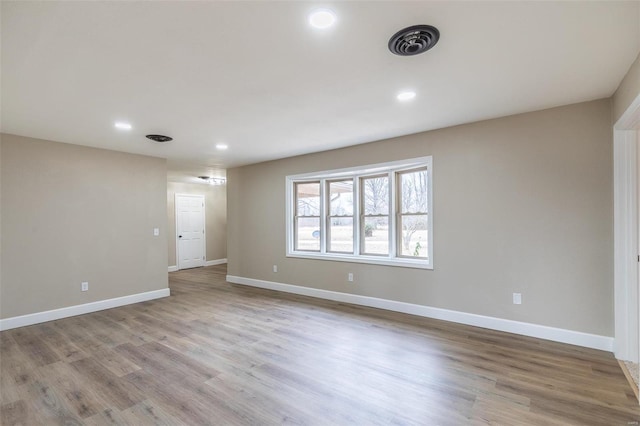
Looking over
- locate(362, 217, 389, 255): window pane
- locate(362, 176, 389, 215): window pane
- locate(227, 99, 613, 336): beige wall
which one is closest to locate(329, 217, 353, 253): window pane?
locate(362, 217, 389, 255): window pane

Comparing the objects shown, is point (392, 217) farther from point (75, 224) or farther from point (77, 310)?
point (77, 310)

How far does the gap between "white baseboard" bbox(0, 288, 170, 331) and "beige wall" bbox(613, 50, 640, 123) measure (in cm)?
661

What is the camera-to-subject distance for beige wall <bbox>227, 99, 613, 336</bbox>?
9.99 ft

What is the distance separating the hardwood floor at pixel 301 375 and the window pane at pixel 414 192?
5.06ft

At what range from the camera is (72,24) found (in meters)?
1.78

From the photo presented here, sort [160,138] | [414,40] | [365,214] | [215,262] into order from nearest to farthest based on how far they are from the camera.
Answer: [414,40], [160,138], [365,214], [215,262]

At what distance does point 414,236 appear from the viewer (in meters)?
4.41

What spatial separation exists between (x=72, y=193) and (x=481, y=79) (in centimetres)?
553

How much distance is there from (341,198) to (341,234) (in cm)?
64

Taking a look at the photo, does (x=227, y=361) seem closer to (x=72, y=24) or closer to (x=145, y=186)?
(x=72, y=24)

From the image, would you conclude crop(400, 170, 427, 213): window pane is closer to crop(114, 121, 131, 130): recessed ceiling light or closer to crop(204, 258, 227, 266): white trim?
crop(114, 121, 131, 130): recessed ceiling light

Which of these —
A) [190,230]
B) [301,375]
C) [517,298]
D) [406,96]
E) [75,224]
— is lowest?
[301,375]

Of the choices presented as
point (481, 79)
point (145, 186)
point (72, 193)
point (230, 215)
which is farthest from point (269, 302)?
point (481, 79)

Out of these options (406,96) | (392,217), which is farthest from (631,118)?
(392,217)
